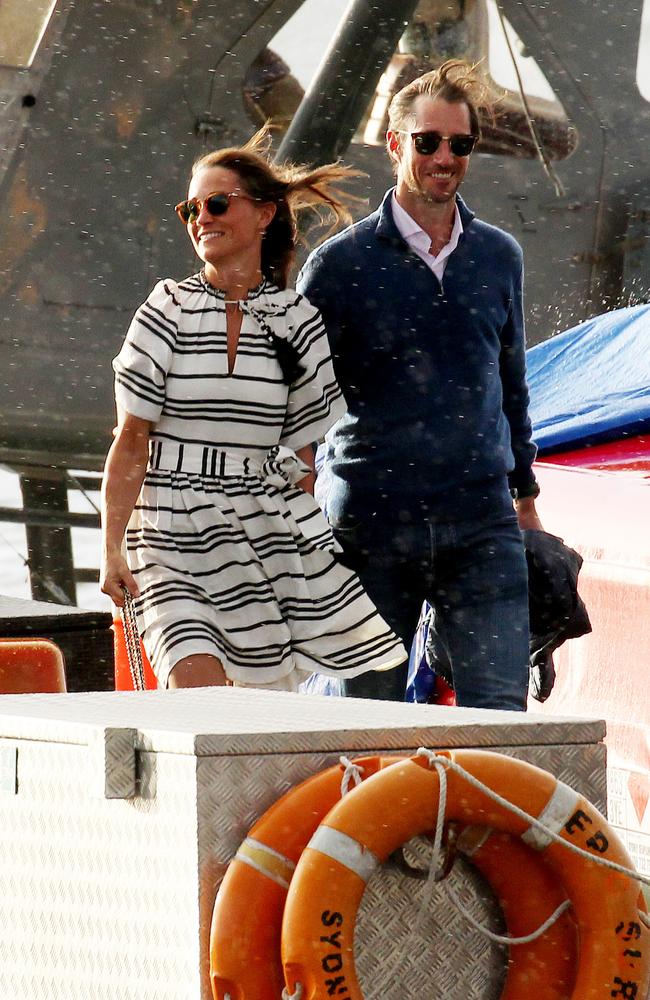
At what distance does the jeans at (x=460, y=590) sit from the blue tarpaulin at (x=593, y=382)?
60.2 inches

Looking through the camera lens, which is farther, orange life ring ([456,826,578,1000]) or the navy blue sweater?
the navy blue sweater

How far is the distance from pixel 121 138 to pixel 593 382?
472 centimetres

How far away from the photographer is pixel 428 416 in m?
3.53

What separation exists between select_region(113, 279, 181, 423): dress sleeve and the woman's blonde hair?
0.30 m

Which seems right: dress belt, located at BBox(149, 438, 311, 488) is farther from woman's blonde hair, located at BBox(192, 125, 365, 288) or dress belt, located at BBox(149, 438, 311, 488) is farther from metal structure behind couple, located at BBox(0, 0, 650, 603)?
metal structure behind couple, located at BBox(0, 0, 650, 603)

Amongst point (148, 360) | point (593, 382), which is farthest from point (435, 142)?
point (593, 382)

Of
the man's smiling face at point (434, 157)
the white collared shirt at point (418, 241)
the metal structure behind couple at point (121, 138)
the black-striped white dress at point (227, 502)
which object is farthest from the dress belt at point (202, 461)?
the metal structure behind couple at point (121, 138)

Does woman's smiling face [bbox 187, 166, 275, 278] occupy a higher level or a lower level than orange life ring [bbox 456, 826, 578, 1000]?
higher

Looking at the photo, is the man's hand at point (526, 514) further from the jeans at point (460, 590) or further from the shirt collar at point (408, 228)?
the shirt collar at point (408, 228)

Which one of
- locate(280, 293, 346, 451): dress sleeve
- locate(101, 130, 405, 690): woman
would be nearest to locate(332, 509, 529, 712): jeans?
locate(101, 130, 405, 690): woman

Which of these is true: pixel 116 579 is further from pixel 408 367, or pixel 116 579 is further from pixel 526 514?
pixel 526 514

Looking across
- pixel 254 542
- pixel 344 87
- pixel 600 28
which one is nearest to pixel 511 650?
pixel 254 542

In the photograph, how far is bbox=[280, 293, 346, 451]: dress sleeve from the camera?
3.38m

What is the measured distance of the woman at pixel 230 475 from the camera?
128 inches
